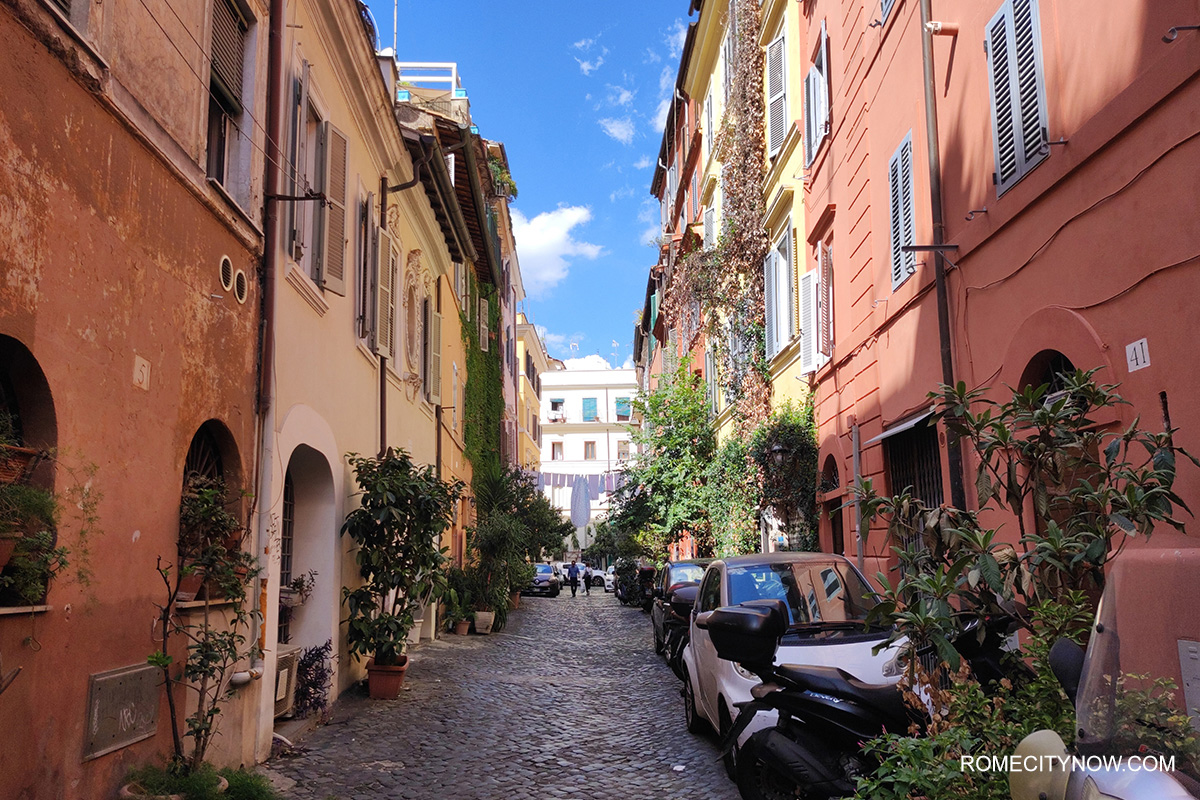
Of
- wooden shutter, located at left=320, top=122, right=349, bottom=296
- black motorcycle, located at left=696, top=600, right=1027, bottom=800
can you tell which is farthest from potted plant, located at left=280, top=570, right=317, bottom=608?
black motorcycle, located at left=696, top=600, right=1027, bottom=800

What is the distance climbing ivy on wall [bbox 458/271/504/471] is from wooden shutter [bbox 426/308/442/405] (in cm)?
448

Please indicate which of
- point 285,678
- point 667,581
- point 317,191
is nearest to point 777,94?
point 667,581

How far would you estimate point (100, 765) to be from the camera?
519cm

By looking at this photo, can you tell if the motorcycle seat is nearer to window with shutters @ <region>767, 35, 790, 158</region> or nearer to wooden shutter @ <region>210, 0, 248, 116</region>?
wooden shutter @ <region>210, 0, 248, 116</region>

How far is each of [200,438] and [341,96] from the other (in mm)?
5378

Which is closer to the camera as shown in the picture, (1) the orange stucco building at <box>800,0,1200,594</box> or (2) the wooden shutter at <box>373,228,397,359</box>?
(1) the orange stucco building at <box>800,0,1200,594</box>

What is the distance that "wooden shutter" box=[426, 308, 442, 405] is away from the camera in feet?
56.4

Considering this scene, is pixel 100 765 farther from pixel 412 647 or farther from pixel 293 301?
pixel 412 647

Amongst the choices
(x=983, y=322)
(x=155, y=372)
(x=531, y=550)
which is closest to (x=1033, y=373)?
(x=983, y=322)

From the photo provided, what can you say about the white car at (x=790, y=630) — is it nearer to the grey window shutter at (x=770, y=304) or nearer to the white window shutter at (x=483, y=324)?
the grey window shutter at (x=770, y=304)

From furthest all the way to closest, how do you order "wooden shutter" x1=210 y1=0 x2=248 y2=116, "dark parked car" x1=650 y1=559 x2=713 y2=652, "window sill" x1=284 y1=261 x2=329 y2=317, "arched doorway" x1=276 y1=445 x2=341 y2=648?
"dark parked car" x1=650 y1=559 x2=713 y2=652, "arched doorway" x1=276 y1=445 x2=341 y2=648, "window sill" x1=284 y1=261 x2=329 y2=317, "wooden shutter" x1=210 y1=0 x2=248 y2=116

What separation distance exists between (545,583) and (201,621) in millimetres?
30688

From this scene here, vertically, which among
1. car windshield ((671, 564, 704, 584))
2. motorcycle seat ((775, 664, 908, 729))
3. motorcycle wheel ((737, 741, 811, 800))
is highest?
car windshield ((671, 564, 704, 584))

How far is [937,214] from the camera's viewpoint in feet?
28.9
